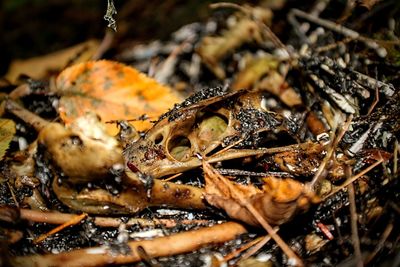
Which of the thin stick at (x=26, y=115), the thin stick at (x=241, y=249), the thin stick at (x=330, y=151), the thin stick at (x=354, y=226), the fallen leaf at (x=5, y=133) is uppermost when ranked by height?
the thin stick at (x=26, y=115)

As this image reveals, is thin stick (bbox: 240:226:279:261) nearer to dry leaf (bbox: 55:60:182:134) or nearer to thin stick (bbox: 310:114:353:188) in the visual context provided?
thin stick (bbox: 310:114:353:188)

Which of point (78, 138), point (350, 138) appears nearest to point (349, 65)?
point (350, 138)

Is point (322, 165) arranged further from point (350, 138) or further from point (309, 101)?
point (309, 101)

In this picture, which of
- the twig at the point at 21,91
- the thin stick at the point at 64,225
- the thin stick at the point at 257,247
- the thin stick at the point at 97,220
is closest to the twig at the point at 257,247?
the thin stick at the point at 257,247

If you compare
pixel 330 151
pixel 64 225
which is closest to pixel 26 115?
pixel 64 225

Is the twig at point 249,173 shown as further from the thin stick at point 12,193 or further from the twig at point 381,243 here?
the thin stick at point 12,193

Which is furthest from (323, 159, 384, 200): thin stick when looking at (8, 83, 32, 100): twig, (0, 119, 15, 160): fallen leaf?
(8, 83, 32, 100): twig

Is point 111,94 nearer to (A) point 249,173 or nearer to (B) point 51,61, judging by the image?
(A) point 249,173
